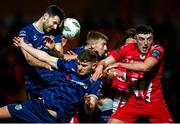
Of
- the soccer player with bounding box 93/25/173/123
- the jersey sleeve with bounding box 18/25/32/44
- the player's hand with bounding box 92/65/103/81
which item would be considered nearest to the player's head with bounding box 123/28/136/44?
the soccer player with bounding box 93/25/173/123

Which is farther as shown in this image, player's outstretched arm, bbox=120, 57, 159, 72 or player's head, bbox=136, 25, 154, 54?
player's head, bbox=136, 25, 154, 54

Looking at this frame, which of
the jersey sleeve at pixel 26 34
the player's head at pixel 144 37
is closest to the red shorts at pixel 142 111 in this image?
the player's head at pixel 144 37

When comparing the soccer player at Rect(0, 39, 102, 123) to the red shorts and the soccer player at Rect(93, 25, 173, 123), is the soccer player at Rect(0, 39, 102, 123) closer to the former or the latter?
the soccer player at Rect(93, 25, 173, 123)

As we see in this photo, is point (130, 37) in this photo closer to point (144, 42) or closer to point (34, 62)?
point (144, 42)

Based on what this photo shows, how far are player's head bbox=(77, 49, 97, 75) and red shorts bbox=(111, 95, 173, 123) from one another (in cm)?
89

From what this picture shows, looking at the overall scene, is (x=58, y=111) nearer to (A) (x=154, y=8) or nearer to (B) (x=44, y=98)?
(B) (x=44, y=98)

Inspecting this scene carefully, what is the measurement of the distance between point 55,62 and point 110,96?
1.33 m

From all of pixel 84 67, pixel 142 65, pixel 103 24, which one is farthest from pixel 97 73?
pixel 103 24

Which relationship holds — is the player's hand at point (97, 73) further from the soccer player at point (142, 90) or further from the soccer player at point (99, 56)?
the soccer player at point (99, 56)

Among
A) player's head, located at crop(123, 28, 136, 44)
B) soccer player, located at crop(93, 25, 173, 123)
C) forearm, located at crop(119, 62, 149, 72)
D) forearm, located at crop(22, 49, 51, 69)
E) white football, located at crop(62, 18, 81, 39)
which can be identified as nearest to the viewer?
forearm, located at crop(119, 62, 149, 72)

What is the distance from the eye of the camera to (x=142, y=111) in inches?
326

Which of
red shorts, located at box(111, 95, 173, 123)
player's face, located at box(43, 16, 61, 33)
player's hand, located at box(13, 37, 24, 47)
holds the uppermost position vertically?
player's face, located at box(43, 16, 61, 33)

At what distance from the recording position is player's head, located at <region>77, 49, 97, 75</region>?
7.63 m

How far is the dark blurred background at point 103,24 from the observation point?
431 inches
